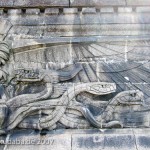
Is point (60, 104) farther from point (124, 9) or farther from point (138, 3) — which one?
point (138, 3)

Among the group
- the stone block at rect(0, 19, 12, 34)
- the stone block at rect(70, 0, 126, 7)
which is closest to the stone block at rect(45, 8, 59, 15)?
the stone block at rect(70, 0, 126, 7)

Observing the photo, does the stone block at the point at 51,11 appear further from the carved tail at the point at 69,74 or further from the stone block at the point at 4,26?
the carved tail at the point at 69,74

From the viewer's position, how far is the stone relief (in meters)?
5.20

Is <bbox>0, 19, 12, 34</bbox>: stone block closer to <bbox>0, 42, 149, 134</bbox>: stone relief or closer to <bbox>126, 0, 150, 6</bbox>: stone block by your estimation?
<bbox>0, 42, 149, 134</bbox>: stone relief

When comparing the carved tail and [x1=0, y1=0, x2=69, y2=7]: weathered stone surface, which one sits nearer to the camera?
the carved tail

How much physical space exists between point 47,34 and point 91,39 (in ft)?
2.63

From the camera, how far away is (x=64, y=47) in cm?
595

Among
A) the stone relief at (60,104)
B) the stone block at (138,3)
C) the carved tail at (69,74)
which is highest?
the stone block at (138,3)

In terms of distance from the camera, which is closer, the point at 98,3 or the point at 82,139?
the point at 82,139

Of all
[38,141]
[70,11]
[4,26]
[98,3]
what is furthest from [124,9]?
[38,141]

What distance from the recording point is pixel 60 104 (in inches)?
209

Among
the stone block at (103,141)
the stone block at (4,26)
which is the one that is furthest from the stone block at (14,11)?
the stone block at (103,141)

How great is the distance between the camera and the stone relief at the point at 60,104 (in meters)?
5.20

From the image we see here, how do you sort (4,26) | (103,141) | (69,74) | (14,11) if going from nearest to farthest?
(103,141), (69,74), (4,26), (14,11)
